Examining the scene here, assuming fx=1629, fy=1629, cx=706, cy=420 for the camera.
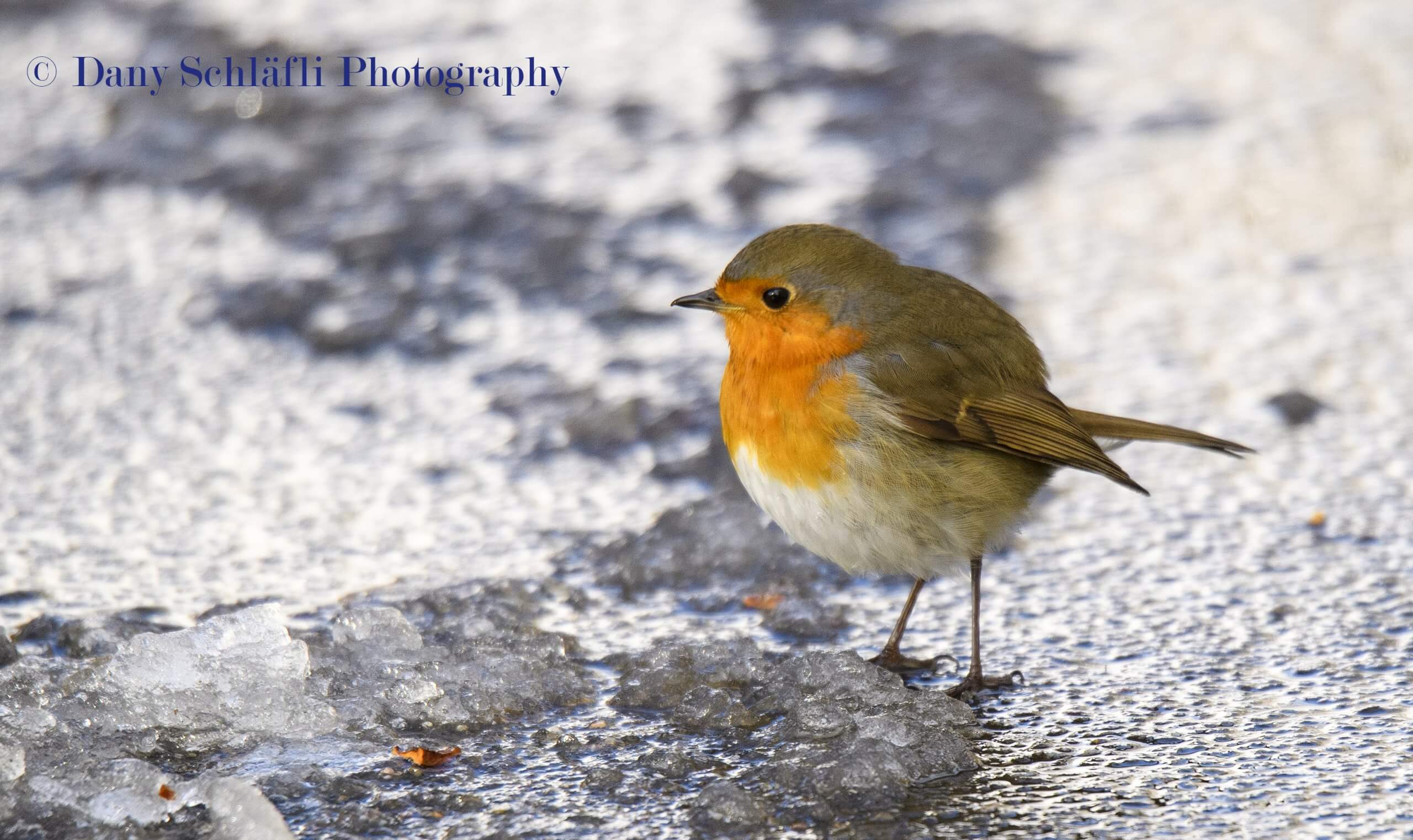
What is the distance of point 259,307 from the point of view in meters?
4.42

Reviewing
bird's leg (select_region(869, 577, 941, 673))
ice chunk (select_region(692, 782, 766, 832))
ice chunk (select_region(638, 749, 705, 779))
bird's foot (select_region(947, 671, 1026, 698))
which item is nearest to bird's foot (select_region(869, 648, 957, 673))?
bird's leg (select_region(869, 577, 941, 673))

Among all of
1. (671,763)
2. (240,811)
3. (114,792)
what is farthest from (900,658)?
(114,792)

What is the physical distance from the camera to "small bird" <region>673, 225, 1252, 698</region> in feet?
9.43

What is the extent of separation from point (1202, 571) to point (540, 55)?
3601mm

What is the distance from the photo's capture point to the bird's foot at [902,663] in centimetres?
293

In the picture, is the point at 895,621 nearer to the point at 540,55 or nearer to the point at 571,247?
the point at 571,247

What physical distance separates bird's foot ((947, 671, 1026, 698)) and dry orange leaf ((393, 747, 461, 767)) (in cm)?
86

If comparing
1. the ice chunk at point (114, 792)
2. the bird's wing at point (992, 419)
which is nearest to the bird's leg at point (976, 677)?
the bird's wing at point (992, 419)

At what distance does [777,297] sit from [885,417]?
0.34 m

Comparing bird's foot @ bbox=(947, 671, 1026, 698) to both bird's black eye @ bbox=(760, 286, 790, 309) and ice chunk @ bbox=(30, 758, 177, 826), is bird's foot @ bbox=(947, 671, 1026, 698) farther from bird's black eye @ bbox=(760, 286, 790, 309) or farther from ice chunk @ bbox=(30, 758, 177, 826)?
ice chunk @ bbox=(30, 758, 177, 826)

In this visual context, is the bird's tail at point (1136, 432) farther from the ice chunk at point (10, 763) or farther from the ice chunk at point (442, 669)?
the ice chunk at point (10, 763)

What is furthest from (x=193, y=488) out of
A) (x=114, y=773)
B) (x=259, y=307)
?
(x=114, y=773)

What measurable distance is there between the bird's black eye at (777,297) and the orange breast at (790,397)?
39 mm

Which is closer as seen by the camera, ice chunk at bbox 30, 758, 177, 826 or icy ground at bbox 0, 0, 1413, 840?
ice chunk at bbox 30, 758, 177, 826
